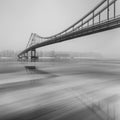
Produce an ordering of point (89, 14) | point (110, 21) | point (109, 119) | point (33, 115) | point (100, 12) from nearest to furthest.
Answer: point (109, 119) < point (33, 115) < point (110, 21) < point (100, 12) < point (89, 14)

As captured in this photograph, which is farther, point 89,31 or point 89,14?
point 89,14

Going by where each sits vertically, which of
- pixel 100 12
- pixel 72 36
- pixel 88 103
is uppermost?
pixel 100 12

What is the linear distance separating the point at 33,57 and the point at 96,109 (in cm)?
5952

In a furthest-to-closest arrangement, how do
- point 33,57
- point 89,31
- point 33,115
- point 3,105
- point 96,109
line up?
1. point 33,57
2. point 89,31
3. point 3,105
4. point 96,109
5. point 33,115

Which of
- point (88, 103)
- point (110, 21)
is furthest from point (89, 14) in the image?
point (88, 103)

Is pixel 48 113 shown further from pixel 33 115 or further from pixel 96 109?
pixel 96 109

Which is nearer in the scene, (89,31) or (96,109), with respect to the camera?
A: (96,109)

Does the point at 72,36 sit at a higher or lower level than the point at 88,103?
higher

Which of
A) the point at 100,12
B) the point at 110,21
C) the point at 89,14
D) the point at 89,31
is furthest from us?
the point at 89,14

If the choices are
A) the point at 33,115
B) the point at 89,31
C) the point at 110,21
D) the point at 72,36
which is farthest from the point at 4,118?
the point at 72,36

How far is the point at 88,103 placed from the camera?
18.0 ft

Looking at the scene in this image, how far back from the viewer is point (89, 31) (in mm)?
20812

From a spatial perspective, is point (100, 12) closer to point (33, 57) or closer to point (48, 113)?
point (48, 113)

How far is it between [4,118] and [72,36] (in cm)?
2285
